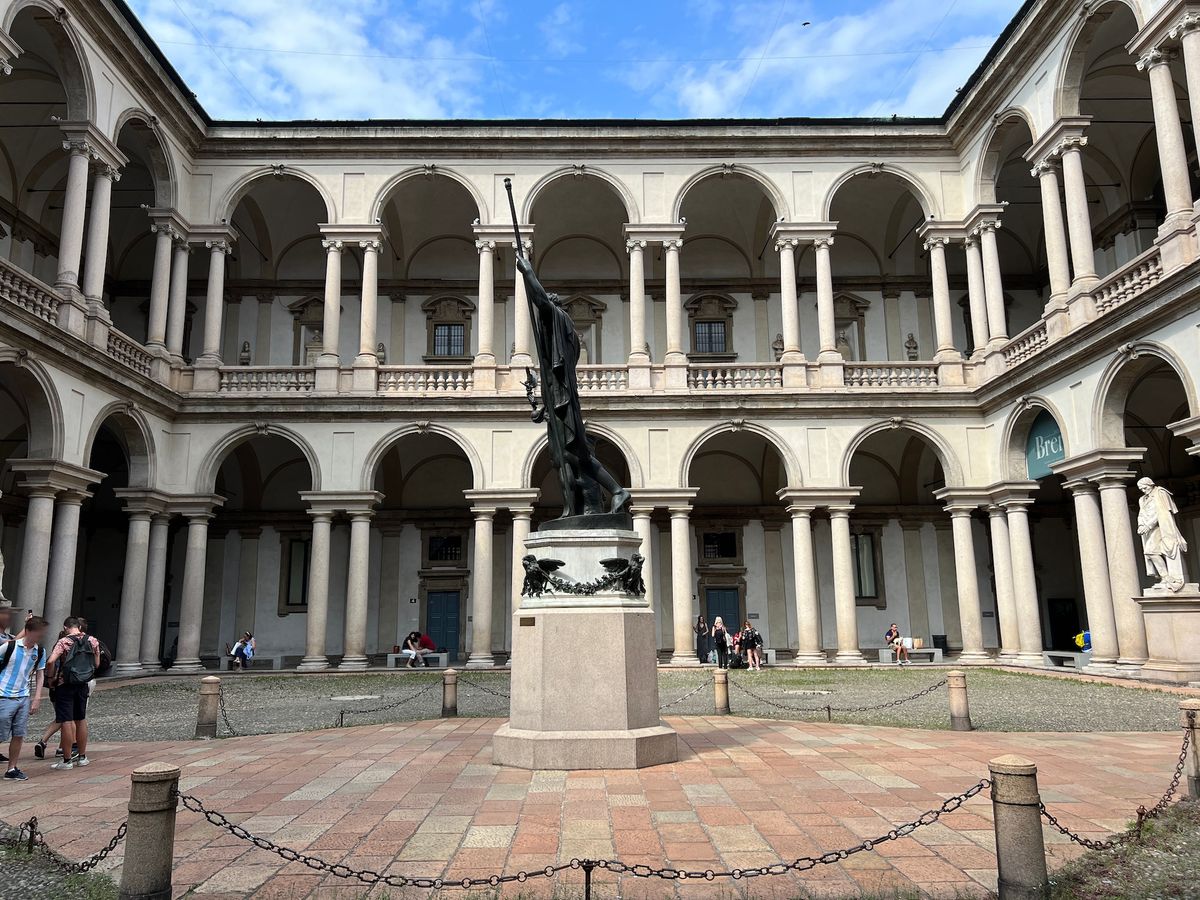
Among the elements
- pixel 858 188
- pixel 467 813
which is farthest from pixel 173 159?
pixel 467 813

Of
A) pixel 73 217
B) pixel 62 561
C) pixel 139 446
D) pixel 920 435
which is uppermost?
pixel 73 217

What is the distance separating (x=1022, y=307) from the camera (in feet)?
90.5

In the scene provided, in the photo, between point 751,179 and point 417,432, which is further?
point 751,179

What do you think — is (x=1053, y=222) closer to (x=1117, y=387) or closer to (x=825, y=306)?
(x=1117, y=387)

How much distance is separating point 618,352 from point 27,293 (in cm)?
1604

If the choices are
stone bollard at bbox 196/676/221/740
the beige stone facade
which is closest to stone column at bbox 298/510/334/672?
the beige stone facade

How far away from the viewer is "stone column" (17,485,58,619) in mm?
16406

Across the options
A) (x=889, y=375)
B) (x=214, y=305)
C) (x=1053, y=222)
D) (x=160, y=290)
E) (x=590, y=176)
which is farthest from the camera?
(x=590, y=176)

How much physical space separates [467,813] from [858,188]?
24.3 meters

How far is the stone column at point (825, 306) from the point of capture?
2261cm

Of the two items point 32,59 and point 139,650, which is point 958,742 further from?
point 32,59

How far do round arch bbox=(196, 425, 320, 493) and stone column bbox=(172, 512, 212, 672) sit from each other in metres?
1.02

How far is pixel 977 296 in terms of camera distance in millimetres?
22750

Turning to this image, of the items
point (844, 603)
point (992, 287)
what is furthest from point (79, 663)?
point (992, 287)
